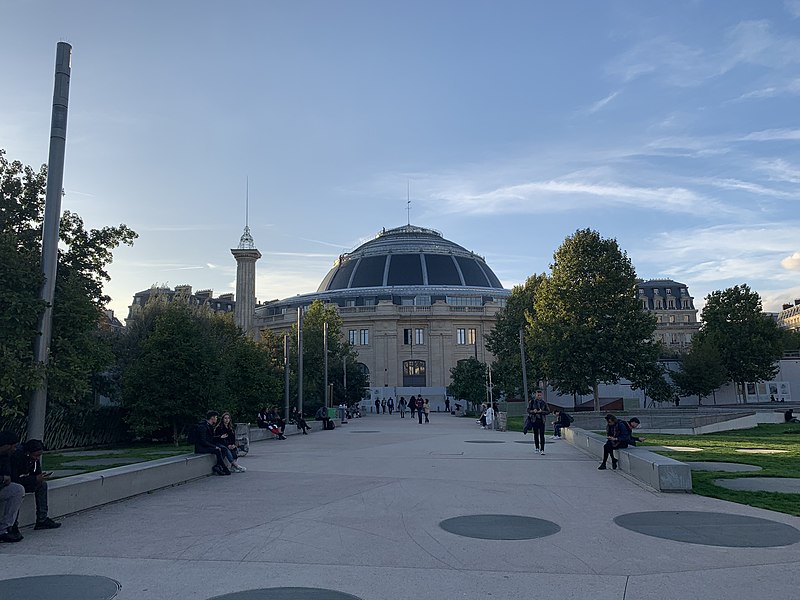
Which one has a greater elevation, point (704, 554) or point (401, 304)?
point (401, 304)

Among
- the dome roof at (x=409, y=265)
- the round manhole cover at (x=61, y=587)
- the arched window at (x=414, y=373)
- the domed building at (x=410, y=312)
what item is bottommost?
the round manhole cover at (x=61, y=587)

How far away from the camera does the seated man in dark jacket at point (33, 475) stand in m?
8.48

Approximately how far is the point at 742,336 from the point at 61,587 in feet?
220

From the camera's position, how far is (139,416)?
27391 mm

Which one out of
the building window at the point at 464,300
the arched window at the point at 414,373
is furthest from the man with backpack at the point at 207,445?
the building window at the point at 464,300

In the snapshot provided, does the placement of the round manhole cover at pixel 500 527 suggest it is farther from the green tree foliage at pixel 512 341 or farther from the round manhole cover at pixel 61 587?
the green tree foliage at pixel 512 341

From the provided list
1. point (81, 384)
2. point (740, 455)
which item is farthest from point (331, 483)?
point (740, 455)

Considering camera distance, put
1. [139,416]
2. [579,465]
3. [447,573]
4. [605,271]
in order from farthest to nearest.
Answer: [605,271]
[139,416]
[579,465]
[447,573]

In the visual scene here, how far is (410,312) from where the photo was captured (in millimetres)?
100375

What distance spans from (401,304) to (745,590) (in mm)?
98789

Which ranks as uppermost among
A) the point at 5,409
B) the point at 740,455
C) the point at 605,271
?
the point at 605,271

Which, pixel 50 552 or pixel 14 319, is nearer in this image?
pixel 50 552

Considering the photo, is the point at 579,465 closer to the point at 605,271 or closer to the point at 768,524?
the point at 768,524

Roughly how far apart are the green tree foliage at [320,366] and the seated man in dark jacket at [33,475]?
39587mm
